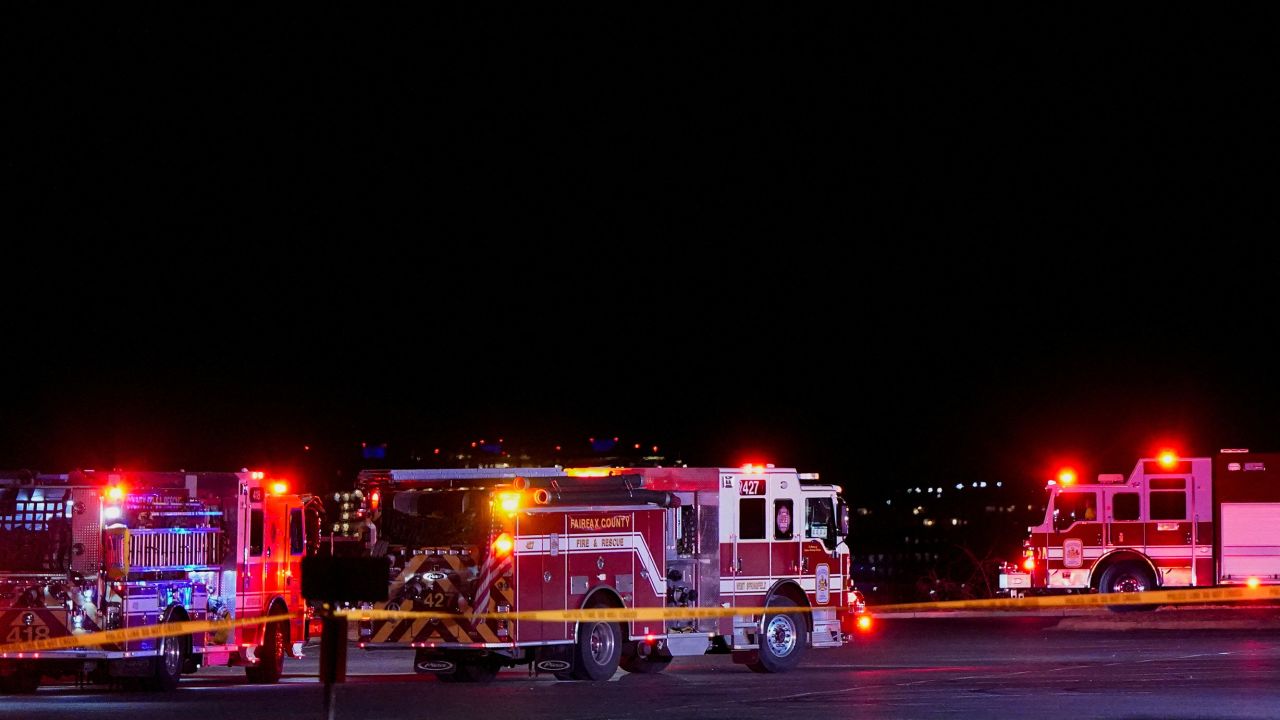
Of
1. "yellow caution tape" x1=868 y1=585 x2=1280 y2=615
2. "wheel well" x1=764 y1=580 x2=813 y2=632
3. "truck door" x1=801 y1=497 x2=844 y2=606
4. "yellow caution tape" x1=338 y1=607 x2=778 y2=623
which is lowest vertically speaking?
"yellow caution tape" x1=868 y1=585 x2=1280 y2=615

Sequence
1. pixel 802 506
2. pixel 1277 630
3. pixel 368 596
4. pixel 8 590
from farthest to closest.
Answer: pixel 1277 630 < pixel 802 506 < pixel 8 590 < pixel 368 596

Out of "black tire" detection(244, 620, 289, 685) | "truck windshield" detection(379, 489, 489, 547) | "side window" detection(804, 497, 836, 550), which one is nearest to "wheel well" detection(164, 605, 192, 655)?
"black tire" detection(244, 620, 289, 685)

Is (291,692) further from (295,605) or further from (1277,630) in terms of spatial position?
(1277,630)

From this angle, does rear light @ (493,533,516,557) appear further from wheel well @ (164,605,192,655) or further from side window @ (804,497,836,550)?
side window @ (804,497,836,550)

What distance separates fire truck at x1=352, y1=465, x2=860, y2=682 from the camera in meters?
22.2

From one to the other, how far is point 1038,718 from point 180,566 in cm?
1074

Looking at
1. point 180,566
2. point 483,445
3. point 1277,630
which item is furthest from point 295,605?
point 483,445

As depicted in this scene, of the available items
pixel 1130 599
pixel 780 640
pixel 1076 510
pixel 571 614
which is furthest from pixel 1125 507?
pixel 571 614

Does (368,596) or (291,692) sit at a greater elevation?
(368,596)

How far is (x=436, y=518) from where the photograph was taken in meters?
22.4

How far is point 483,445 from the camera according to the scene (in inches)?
5517

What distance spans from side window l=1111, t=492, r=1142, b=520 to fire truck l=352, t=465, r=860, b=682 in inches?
538

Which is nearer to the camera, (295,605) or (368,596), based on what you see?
(368,596)

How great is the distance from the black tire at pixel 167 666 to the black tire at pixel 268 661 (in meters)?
1.87
